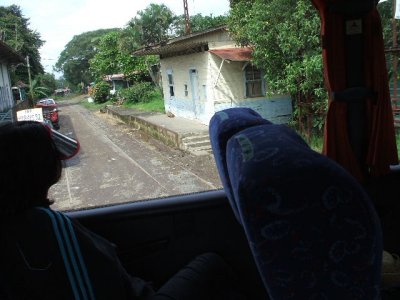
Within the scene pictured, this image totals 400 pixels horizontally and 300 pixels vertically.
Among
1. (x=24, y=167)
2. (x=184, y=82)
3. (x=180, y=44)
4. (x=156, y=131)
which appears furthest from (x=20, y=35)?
(x=184, y=82)

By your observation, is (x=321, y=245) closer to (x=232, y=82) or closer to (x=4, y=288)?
(x=4, y=288)

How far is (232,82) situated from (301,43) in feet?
4.70

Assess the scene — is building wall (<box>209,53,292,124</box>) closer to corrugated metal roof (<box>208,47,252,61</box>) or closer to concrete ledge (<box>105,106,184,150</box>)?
corrugated metal roof (<box>208,47,252,61</box>)

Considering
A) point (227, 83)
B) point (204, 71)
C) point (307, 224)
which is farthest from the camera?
point (204, 71)

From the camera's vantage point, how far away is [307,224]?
0.62 m

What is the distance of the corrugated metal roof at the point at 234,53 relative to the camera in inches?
269

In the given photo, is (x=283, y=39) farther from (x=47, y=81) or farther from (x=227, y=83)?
(x=47, y=81)

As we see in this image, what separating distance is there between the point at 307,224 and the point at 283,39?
550 centimetres

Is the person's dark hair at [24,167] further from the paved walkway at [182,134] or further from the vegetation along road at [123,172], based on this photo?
the paved walkway at [182,134]

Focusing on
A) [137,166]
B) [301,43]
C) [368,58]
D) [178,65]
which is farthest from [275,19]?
[368,58]

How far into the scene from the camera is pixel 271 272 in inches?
26.0

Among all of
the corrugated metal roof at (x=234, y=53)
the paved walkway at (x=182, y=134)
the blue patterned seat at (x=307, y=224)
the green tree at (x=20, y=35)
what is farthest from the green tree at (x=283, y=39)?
the blue patterned seat at (x=307, y=224)

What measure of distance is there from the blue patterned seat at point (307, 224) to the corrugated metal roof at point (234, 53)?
6288 millimetres

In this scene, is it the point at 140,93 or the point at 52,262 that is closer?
the point at 52,262
